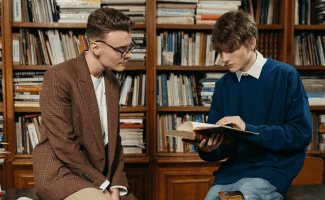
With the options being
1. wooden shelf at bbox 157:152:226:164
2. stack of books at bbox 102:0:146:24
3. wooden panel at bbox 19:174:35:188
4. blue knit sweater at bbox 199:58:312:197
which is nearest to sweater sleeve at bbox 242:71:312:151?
blue knit sweater at bbox 199:58:312:197

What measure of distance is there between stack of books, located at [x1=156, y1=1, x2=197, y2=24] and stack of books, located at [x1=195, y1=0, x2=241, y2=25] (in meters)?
0.06

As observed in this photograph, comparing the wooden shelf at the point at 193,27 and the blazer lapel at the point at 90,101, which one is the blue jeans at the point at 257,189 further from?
the wooden shelf at the point at 193,27

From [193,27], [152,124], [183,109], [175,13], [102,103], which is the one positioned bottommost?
[152,124]

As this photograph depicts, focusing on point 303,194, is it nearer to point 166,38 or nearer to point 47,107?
point 47,107

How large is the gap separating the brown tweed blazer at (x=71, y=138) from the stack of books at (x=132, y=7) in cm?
102

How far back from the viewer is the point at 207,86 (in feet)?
7.95

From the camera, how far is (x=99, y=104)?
1466 mm

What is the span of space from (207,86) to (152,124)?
540 millimetres

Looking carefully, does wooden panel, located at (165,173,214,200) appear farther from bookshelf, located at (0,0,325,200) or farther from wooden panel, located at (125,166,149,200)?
wooden panel, located at (125,166,149,200)

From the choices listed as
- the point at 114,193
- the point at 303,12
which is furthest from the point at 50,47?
the point at 303,12

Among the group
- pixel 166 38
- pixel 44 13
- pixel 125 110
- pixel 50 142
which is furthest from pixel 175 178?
pixel 44 13

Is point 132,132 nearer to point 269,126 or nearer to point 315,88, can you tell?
point 269,126

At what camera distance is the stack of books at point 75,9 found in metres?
2.29

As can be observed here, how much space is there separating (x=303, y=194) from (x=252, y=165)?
1.03 feet
